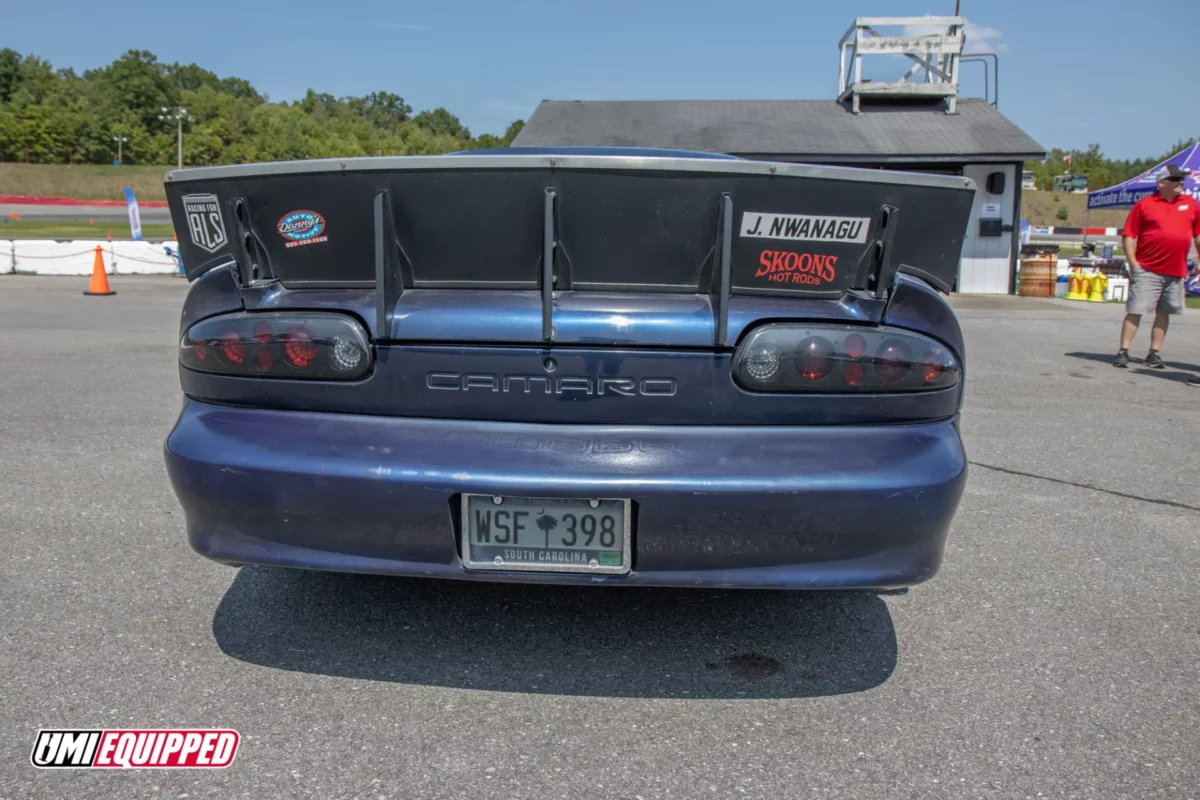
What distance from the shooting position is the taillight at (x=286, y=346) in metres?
2.34

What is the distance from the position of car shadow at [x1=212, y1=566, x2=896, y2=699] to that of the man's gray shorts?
20.8ft

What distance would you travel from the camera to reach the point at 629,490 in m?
2.21

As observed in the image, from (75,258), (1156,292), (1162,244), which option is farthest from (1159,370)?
(75,258)

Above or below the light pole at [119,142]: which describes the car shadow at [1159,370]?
below

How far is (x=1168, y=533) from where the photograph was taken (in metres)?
3.90

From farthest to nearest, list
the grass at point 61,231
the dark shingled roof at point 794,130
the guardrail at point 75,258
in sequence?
1. the grass at point 61,231
2. the guardrail at point 75,258
3. the dark shingled roof at point 794,130

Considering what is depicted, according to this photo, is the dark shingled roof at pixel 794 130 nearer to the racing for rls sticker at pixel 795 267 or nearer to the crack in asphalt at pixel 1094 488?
the crack in asphalt at pixel 1094 488

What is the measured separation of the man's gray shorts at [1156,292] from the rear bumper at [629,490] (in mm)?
Result: 6897

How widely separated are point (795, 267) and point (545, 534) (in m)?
0.89

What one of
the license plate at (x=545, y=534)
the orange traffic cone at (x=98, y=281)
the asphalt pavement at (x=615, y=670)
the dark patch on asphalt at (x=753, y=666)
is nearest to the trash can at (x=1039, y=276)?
the asphalt pavement at (x=615, y=670)

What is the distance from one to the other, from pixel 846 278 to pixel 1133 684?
1350 millimetres

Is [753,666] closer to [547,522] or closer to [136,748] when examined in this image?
[547,522]

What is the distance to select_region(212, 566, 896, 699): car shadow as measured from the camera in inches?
100

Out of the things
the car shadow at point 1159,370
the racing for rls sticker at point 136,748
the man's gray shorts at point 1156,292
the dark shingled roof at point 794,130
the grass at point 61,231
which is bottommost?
the grass at point 61,231
